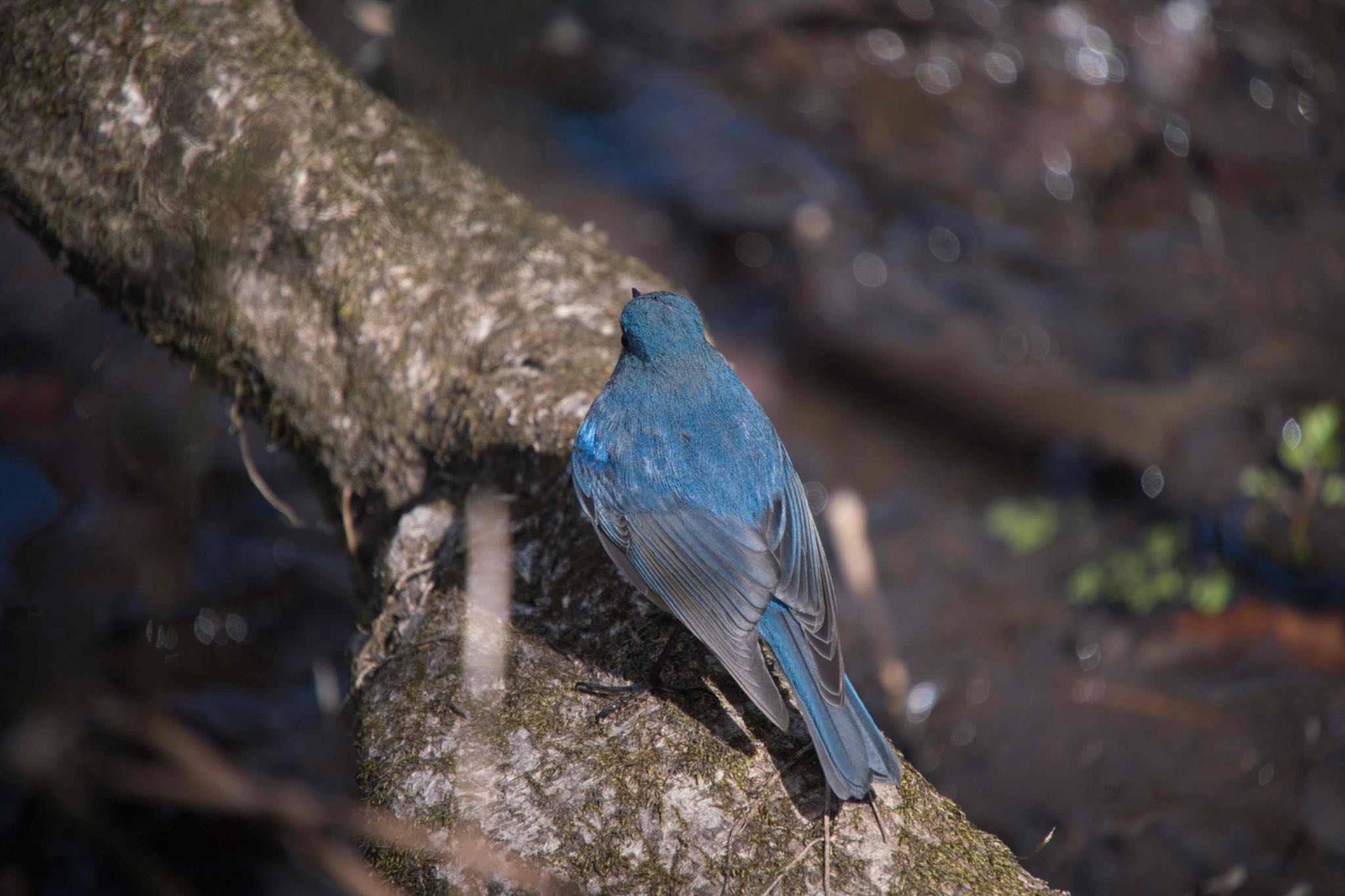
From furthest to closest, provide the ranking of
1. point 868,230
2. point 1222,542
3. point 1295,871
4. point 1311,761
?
1. point 868,230
2. point 1222,542
3. point 1311,761
4. point 1295,871

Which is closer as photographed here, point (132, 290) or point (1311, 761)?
point (132, 290)

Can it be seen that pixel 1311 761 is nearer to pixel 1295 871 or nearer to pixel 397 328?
pixel 1295 871

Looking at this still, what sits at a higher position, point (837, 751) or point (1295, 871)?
point (837, 751)

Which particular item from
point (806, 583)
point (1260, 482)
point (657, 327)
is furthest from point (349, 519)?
point (1260, 482)

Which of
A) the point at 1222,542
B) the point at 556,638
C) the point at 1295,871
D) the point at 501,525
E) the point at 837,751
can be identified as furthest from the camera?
the point at 1222,542

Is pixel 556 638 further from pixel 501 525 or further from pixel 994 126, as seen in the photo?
pixel 994 126

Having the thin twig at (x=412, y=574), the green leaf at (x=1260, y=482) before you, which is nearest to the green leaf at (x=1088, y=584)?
the green leaf at (x=1260, y=482)

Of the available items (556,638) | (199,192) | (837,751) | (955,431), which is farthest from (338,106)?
(955,431)

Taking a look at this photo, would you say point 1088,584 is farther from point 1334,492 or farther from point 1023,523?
point 1334,492

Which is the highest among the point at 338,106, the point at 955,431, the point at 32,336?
the point at 338,106

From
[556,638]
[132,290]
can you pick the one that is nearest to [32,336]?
[132,290]
